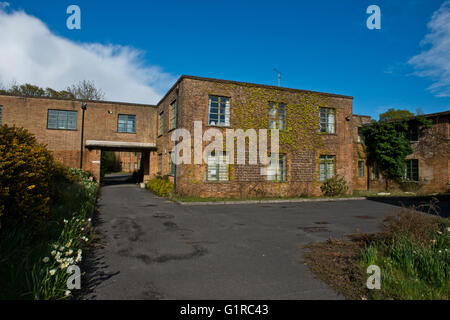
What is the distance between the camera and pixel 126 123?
846 inches

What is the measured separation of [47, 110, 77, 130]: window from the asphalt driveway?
13651mm

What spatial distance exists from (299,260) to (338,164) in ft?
48.1

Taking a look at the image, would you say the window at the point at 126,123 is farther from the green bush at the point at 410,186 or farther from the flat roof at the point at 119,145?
the green bush at the point at 410,186

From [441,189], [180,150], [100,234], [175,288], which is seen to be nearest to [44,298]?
[175,288]

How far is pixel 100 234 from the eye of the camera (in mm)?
6496

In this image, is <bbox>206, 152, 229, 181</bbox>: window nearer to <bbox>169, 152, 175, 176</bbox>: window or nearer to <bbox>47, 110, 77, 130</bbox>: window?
<bbox>169, 152, 175, 176</bbox>: window

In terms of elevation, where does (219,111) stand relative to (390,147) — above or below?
above

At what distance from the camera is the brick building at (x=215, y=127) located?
48.5 ft

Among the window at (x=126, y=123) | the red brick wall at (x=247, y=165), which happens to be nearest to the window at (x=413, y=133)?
the red brick wall at (x=247, y=165)

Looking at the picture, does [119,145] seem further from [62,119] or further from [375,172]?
[375,172]

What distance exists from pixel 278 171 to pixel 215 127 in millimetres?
4826

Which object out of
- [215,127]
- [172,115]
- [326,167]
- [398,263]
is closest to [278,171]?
[326,167]

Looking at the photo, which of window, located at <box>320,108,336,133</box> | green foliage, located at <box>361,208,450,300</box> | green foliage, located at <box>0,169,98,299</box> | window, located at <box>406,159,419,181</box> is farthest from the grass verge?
window, located at <box>406,159,419,181</box>

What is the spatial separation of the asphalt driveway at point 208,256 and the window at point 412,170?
16.4m
